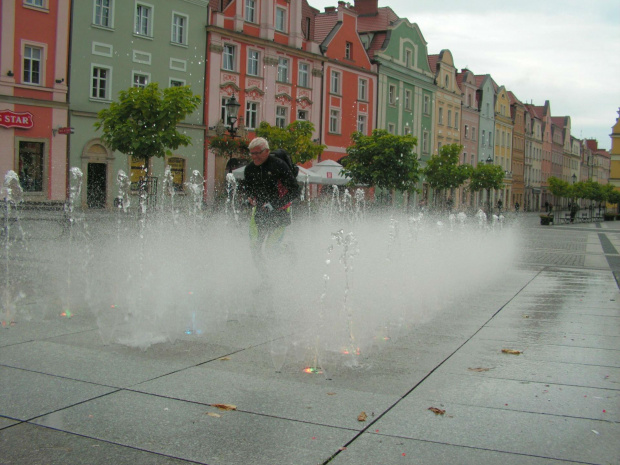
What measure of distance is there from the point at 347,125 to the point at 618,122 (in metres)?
62.6

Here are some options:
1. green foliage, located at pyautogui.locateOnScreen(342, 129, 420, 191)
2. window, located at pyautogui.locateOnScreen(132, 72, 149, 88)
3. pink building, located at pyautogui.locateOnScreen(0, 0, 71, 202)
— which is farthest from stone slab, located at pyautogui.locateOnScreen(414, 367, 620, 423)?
window, located at pyautogui.locateOnScreen(132, 72, 149, 88)

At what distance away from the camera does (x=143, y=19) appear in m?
31.1

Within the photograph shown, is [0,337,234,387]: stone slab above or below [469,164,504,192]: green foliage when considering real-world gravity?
below

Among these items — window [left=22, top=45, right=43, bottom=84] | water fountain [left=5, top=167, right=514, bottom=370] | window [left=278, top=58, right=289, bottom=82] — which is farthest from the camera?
window [left=278, top=58, right=289, bottom=82]

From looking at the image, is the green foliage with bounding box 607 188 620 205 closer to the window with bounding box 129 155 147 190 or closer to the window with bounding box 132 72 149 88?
the window with bounding box 132 72 149 88

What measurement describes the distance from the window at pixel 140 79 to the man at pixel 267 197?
25.1m

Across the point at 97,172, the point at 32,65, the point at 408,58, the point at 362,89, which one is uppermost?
the point at 408,58

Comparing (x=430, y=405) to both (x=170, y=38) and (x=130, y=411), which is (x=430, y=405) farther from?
(x=170, y=38)

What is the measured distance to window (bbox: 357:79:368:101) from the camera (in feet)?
152

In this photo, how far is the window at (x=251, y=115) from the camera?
36719mm

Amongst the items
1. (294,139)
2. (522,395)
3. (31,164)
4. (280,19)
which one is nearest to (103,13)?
(31,164)

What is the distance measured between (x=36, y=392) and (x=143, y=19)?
29.9 m

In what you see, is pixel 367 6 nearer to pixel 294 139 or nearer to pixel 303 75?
pixel 303 75

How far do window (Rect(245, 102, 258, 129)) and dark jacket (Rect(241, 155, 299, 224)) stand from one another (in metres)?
29.7
